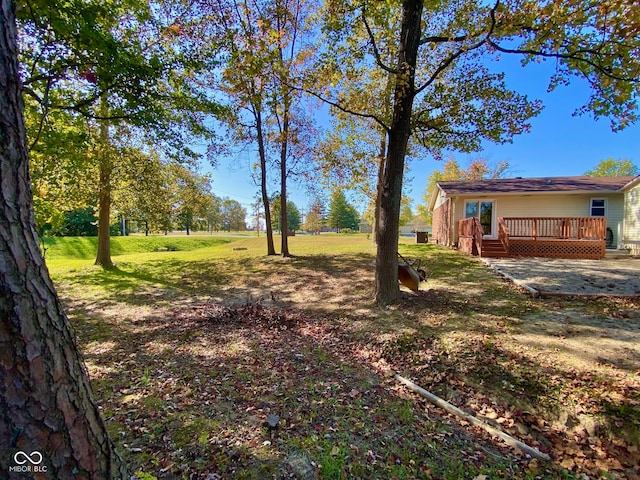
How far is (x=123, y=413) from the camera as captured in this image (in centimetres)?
298

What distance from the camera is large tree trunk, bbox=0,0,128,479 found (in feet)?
3.61

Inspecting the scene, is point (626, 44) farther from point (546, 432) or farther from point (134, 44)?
point (134, 44)

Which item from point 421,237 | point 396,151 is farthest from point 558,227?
point 396,151

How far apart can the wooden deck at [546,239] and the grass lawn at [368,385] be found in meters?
5.70

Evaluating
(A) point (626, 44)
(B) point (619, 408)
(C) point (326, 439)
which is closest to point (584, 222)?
(A) point (626, 44)

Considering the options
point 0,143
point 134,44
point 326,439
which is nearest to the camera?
point 0,143

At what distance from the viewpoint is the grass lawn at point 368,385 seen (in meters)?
2.46

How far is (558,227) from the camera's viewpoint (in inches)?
479

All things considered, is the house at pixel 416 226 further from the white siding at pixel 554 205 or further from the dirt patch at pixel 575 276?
the dirt patch at pixel 575 276

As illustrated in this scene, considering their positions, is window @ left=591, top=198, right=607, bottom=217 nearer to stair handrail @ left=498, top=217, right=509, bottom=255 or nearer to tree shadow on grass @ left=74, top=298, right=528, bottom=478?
stair handrail @ left=498, top=217, right=509, bottom=255

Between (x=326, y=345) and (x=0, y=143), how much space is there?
4407 millimetres

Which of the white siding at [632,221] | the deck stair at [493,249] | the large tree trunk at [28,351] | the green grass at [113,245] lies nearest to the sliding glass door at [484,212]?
the deck stair at [493,249]

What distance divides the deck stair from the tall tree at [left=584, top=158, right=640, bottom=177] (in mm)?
42137

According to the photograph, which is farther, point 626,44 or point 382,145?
point 382,145
